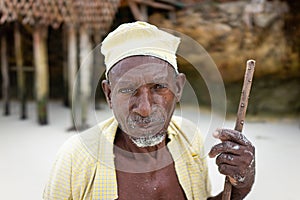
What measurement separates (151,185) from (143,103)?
41 cm

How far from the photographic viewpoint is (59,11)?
469 cm

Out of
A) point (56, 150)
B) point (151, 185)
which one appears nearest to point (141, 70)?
point (151, 185)

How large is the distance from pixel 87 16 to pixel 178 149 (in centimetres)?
350

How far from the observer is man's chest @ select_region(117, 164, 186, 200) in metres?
1.50

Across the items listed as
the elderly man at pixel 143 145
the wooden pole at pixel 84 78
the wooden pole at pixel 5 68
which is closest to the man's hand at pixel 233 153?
the elderly man at pixel 143 145

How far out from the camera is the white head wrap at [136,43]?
1.35m

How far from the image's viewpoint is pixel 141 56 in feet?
4.43

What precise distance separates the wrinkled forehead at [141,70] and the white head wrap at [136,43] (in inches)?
0.7

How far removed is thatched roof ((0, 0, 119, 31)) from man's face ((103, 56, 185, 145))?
3.39 meters

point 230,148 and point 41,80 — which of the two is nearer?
point 230,148

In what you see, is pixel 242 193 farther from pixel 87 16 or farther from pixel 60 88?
pixel 60 88

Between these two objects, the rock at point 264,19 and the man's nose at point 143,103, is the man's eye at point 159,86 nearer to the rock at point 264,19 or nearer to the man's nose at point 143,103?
the man's nose at point 143,103

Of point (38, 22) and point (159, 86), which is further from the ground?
point (38, 22)

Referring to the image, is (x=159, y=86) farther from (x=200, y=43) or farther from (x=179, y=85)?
(x=200, y=43)
